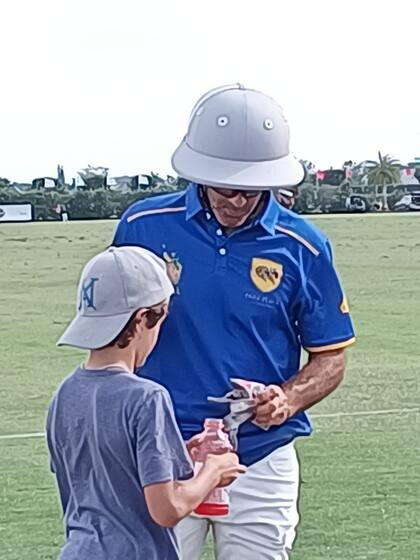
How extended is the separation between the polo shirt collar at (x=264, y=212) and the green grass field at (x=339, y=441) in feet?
7.96

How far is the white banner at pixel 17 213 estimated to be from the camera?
59.1m

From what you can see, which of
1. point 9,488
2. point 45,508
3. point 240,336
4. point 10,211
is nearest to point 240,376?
point 240,336

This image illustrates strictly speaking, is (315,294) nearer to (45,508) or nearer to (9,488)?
(45,508)

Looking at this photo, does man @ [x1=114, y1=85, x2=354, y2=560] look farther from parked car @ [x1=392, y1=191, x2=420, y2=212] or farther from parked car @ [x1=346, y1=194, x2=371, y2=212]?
parked car @ [x1=392, y1=191, x2=420, y2=212]

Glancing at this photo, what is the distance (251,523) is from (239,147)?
1.09 metres

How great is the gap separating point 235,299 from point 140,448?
37.6 inches

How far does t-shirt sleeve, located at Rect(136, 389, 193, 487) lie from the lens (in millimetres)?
3078

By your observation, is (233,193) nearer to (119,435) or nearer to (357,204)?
(119,435)

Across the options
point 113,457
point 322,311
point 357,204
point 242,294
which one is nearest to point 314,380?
point 322,311

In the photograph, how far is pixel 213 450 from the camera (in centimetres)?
359

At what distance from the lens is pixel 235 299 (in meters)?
3.96

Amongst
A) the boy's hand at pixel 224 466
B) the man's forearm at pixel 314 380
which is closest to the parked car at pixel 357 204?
the man's forearm at pixel 314 380

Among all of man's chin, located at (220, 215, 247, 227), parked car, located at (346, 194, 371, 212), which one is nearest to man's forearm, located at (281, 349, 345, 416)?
man's chin, located at (220, 215, 247, 227)

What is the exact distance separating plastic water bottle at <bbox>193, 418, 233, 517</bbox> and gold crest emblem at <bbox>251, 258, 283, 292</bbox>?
411 mm
